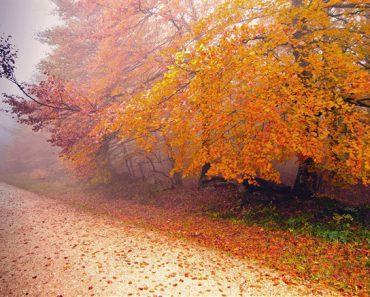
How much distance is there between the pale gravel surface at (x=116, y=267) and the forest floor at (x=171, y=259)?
2 centimetres

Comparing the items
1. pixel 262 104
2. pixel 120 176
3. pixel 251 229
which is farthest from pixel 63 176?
pixel 262 104

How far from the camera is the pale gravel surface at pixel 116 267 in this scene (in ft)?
19.6

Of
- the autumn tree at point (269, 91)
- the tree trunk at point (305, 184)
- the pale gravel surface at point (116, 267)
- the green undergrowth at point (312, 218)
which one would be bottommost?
the pale gravel surface at point (116, 267)

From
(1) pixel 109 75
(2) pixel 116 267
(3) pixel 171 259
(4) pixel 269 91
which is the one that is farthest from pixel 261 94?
(1) pixel 109 75

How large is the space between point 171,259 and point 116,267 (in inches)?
60.6

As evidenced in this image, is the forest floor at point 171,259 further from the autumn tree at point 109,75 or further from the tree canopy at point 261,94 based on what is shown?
the autumn tree at point 109,75

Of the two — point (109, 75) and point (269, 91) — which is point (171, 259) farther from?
point (109, 75)

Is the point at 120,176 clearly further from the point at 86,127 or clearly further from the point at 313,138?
the point at 313,138

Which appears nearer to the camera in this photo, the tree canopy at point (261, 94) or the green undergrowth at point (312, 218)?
the tree canopy at point (261, 94)

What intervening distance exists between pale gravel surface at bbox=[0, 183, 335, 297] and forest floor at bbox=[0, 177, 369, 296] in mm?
24

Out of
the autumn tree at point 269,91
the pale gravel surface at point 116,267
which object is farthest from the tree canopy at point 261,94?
the pale gravel surface at point 116,267

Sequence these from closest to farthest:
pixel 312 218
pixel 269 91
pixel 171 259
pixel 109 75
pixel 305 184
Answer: pixel 171 259, pixel 269 91, pixel 312 218, pixel 305 184, pixel 109 75

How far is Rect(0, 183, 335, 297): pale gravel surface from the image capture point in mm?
5961

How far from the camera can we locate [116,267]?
6.94m
